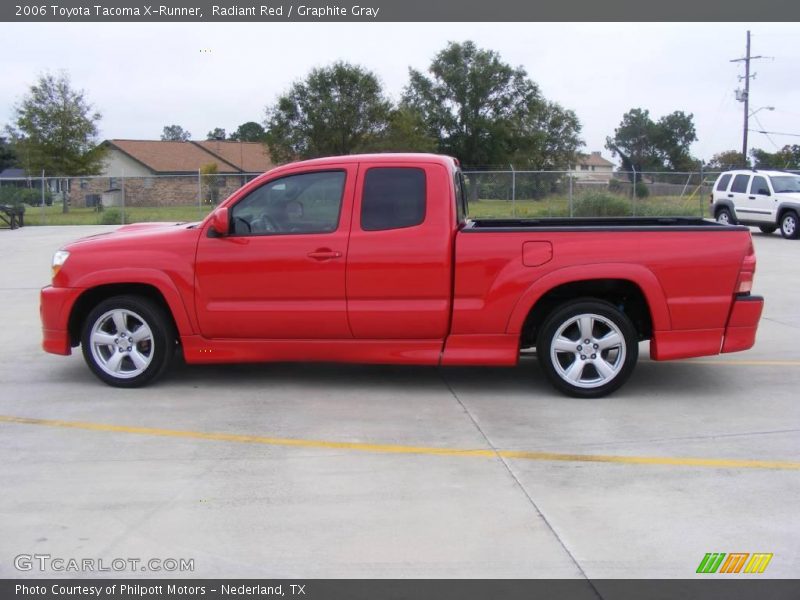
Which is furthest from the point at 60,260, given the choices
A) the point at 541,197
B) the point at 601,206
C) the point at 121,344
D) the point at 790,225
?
the point at 541,197

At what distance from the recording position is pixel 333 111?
4519cm

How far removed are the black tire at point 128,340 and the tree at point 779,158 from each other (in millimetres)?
52988

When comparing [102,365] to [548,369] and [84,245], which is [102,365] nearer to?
[84,245]

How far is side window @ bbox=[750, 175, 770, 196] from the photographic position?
76.6 ft

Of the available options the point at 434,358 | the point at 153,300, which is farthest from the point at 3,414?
the point at 434,358

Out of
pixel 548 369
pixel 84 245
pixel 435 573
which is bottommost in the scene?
pixel 435 573

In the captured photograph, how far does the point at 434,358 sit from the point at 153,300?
2421 millimetres

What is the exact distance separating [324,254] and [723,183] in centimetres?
2041

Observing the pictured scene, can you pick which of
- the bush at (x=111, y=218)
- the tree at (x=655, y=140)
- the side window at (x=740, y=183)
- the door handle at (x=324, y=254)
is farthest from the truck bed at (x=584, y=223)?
the tree at (x=655, y=140)

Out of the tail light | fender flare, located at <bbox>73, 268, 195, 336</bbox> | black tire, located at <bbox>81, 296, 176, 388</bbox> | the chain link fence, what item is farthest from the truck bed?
the chain link fence

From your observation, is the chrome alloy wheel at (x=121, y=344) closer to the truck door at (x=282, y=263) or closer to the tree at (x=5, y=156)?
the truck door at (x=282, y=263)

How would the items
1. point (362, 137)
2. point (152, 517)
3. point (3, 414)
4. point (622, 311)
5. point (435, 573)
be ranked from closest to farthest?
1. point (435, 573)
2. point (152, 517)
3. point (3, 414)
4. point (622, 311)
5. point (362, 137)

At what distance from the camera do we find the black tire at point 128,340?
7145 millimetres

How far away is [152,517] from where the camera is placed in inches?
181
